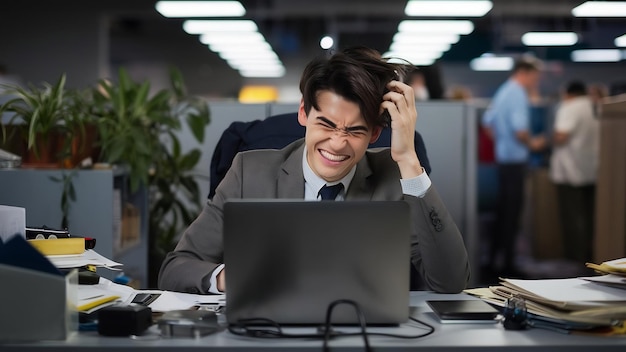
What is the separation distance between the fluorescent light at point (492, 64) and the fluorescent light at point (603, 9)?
4.92 m

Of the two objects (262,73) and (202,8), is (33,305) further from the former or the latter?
(262,73)

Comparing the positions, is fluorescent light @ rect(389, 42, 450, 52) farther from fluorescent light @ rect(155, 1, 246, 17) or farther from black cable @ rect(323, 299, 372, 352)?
black cable @ rect(323, 299, 372, 352)

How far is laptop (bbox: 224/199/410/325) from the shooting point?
1.19 meters

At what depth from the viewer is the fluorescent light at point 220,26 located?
795 centimetres

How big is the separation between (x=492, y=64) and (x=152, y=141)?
10.9 m

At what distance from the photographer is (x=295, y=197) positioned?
6.09ft

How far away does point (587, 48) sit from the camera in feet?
36.6

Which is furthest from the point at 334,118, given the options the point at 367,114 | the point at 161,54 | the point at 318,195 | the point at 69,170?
the point at 161,54

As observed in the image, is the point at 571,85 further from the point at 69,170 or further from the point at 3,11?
the point at 3,11

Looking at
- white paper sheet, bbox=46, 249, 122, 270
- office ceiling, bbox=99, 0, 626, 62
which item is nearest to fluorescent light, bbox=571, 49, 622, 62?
office ceiling, bbox=99, 0, 626, 62

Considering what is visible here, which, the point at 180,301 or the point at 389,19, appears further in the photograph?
the point at 389,19

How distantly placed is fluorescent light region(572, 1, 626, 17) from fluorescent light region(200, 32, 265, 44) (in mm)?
3728

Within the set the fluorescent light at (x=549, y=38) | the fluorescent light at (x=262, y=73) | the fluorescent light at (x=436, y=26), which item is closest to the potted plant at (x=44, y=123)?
the fluorescent light at (x=436, y=26)

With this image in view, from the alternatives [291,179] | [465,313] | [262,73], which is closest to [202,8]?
[291,179]
